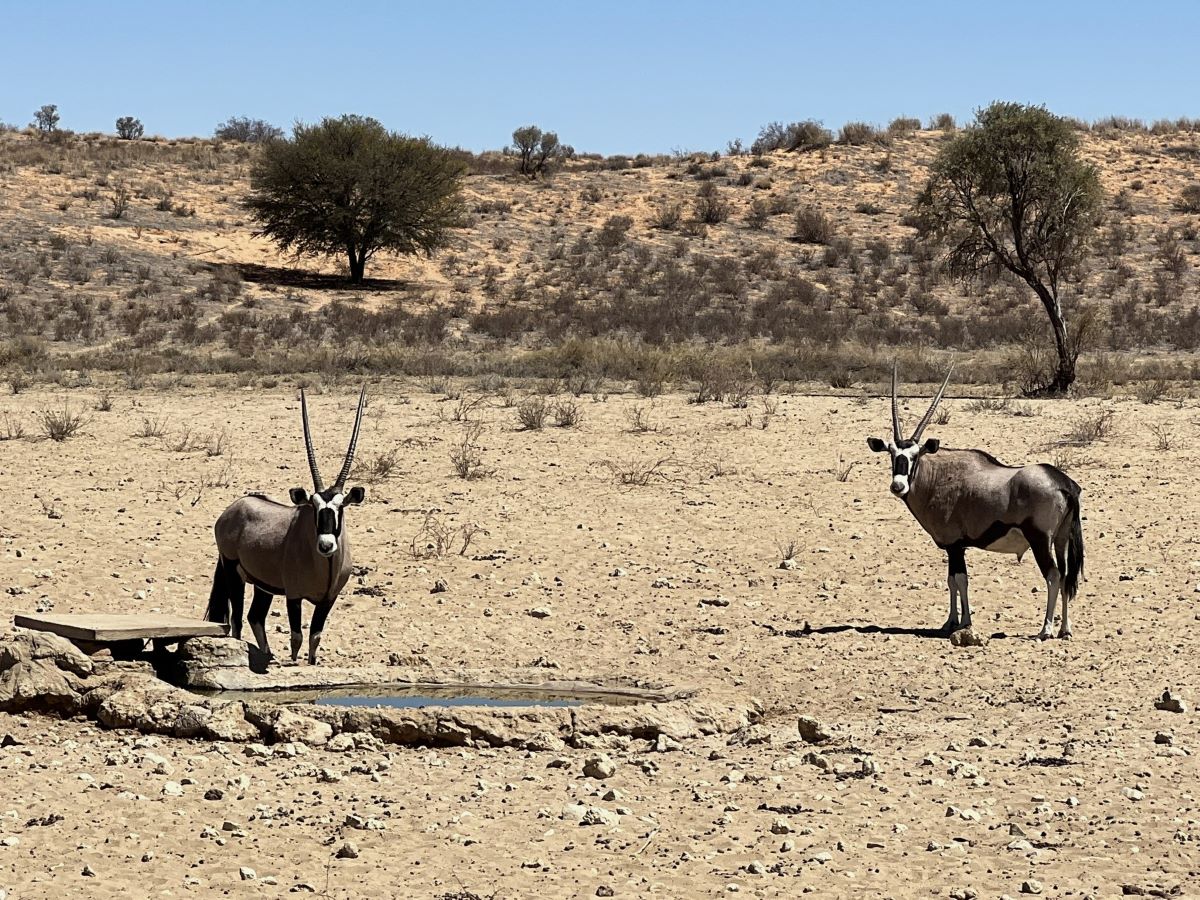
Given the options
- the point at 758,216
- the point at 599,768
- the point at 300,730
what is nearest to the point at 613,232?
the point at 758,216

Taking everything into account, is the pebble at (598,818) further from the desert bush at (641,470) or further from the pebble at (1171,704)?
the desert bush at (641,470)

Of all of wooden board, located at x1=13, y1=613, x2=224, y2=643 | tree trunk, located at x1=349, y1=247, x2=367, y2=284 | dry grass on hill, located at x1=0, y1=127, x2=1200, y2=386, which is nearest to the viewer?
wooden board, located at x1=13, y1=613, x2=224, y2=643

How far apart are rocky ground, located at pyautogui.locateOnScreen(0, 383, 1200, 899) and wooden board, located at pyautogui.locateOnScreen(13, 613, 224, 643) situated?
0.63 meters

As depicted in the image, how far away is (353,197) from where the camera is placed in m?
42.5

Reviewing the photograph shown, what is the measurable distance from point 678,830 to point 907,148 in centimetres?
5389

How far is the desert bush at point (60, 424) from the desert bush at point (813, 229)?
31344mm

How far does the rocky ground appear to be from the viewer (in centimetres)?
635

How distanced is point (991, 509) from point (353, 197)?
111ft

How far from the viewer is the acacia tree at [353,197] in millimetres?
42031

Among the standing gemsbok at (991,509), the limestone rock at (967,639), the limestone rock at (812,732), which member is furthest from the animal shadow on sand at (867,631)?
the limestone rock at (812,732)

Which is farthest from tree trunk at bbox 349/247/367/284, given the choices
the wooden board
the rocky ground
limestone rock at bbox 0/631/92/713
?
limestone rock at bbox 0/631/92/713

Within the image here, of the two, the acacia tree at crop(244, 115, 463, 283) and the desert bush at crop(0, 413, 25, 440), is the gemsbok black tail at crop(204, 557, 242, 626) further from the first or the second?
the acacia tree at crop(244, 115, 463, 283)

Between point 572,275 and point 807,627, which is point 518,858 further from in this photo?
point 572,275

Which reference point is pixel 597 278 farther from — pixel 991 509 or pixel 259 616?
pixel 259 616
